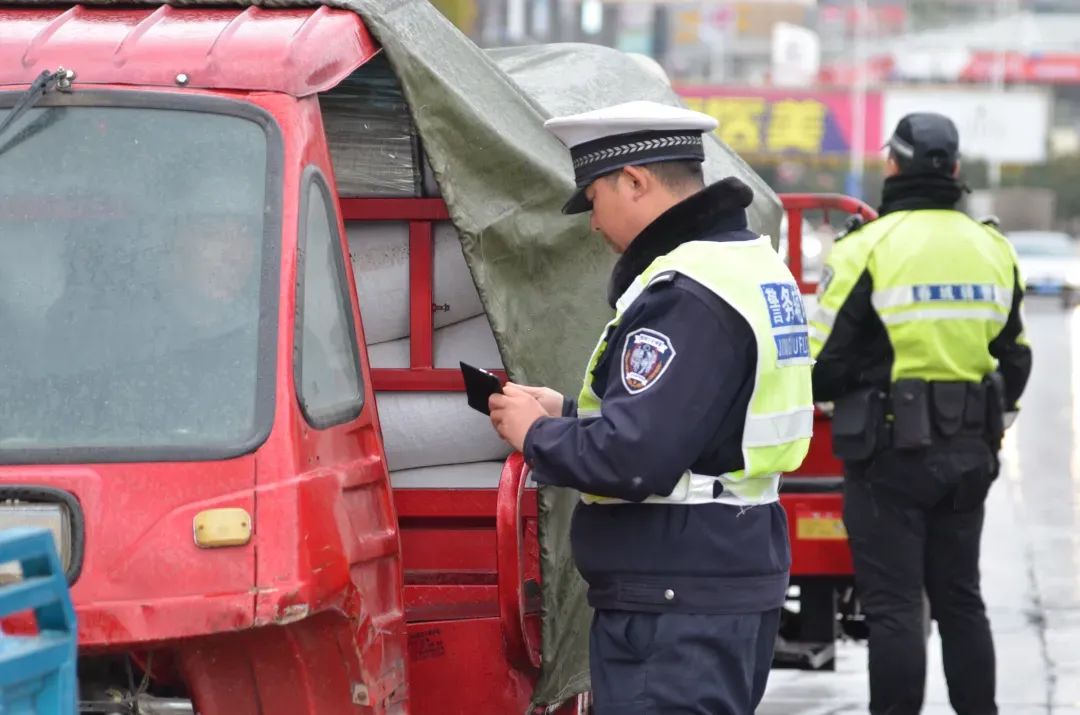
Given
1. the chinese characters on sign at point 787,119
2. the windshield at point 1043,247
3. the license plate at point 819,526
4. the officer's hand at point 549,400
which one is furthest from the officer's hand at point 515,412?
the chinese characters on sign at point 787,119

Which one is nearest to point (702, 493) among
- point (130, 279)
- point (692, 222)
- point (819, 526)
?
point (692, 222)

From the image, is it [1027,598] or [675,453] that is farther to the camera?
[1027,598]

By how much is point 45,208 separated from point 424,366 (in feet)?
4.16

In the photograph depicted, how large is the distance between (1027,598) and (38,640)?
291 inches

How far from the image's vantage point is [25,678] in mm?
3078

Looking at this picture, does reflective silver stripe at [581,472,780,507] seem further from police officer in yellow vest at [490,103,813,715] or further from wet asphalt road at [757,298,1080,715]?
wet asphalt road at [757,298,1080,715]

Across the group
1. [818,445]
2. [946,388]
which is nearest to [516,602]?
[946,388]

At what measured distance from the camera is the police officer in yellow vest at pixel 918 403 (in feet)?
19.9

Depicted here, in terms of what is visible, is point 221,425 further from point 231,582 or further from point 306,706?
point 306,706

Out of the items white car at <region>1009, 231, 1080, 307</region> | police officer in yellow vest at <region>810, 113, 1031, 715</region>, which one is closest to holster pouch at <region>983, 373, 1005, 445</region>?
police officer in yellow vest at <region>810, 113, 1031, 715</region>

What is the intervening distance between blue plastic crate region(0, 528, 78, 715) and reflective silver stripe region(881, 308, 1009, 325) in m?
3.45

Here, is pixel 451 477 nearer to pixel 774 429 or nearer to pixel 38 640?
pixel 774 429

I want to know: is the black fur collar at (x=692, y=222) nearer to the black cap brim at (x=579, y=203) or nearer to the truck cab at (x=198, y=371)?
the black cap brim at (x=579, y=203)

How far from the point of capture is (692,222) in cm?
393
